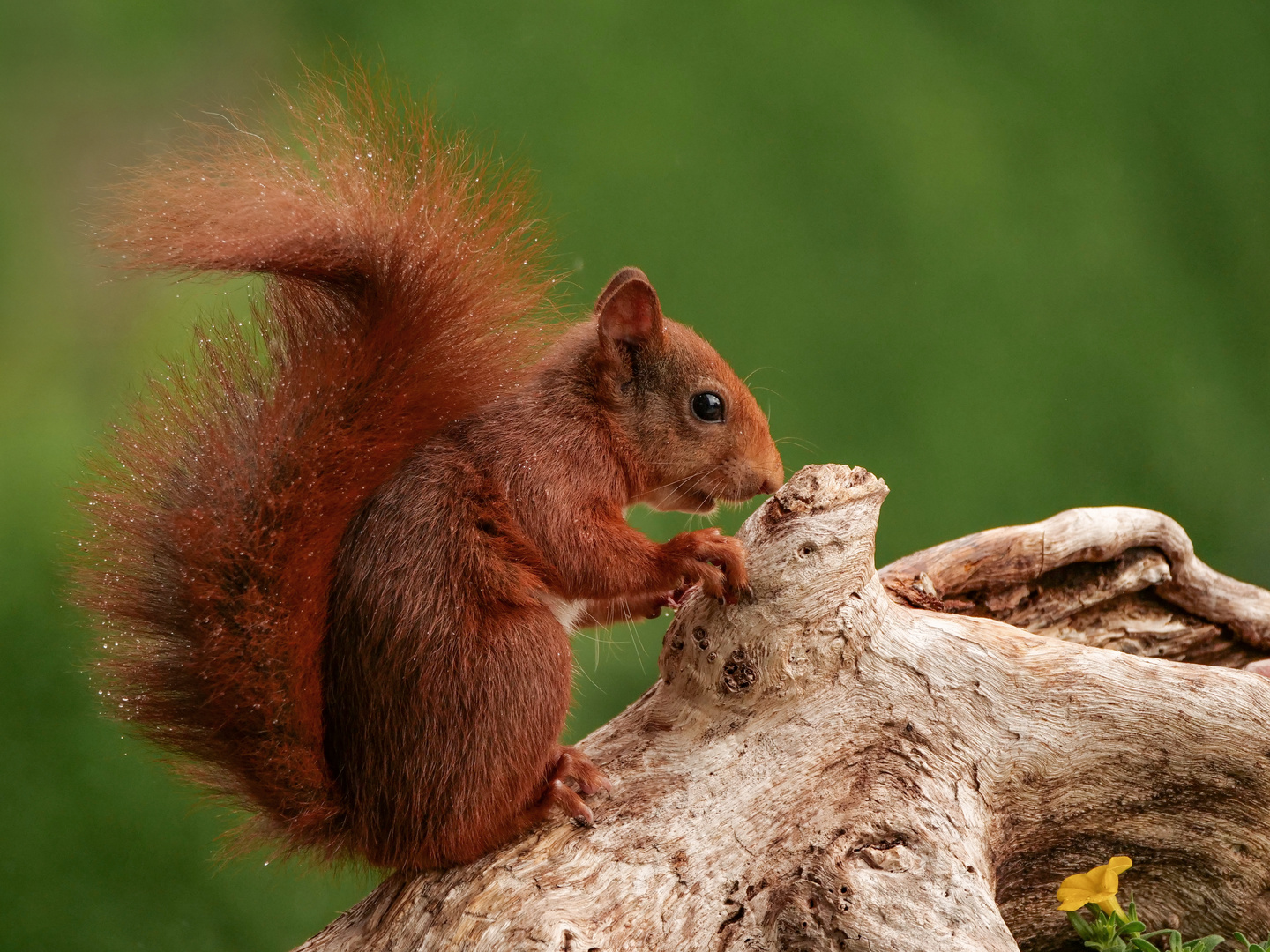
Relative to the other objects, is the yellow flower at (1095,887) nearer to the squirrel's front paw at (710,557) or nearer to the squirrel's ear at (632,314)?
the squirrel's front paw at (710,557)

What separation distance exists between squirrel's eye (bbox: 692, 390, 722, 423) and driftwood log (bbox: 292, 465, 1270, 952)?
0.58 ft

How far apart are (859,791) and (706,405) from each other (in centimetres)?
63

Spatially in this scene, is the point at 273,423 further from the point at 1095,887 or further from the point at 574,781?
the point at 1095,887

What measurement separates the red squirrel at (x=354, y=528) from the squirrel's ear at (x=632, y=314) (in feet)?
0.51

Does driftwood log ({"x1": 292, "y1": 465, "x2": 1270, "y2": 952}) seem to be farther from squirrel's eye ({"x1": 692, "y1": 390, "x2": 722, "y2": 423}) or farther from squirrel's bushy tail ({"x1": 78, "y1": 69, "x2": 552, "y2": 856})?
squirrel's bushy tail ({"x1": 78, "y1": 69, "x2": 552, "y2": 856})

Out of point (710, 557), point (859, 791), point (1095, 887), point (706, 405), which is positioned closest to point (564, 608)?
point (710, 557)

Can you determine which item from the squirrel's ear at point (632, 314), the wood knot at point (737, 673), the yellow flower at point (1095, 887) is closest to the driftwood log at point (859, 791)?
the wood knot at point (737, 673)

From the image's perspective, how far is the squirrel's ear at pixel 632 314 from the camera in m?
1.73

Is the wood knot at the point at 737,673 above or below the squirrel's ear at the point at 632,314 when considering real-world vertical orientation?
below

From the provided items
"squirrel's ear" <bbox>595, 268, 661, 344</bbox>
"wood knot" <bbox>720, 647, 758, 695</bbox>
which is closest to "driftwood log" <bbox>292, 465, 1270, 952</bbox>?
"wood knot" <bbox>720, 647, 758, 695</bbox>

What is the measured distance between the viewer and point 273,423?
4.86 ft

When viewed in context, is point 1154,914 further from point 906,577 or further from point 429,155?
point 429,155

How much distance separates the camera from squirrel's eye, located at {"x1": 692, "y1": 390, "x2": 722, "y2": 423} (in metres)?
1.80

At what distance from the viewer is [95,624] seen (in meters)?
1.56
